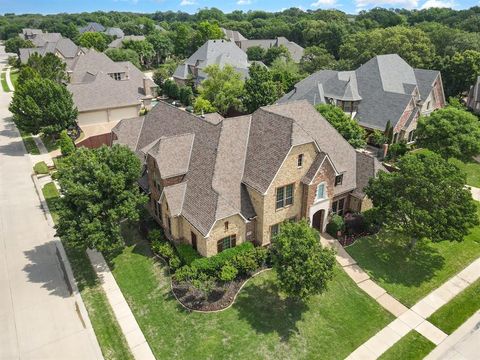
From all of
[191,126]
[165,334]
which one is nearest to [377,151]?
[191,126]

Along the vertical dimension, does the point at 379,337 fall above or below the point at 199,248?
below

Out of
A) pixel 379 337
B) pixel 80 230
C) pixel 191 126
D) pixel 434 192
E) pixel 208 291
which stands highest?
pixel 191 126

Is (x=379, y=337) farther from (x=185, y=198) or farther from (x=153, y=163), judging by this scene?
(x=153, y=163)

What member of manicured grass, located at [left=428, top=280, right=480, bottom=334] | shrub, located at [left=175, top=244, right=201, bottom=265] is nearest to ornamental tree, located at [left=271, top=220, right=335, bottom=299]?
shrub, located at [left=175, top=244, right=201, bottom=265]

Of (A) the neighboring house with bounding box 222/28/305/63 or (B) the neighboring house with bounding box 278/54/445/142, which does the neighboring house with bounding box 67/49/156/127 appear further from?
(A) the neighboring house with bounding box 222/28/305/63

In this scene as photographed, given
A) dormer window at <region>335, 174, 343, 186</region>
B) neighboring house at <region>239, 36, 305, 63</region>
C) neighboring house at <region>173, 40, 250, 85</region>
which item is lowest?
dormer window at <region>335, 174, 343, 186</region>

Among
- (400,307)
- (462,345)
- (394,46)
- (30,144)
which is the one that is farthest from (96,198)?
(394,46)

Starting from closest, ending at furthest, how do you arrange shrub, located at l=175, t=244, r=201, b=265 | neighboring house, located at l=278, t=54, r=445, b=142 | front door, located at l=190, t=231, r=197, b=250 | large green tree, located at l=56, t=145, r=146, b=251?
large green tree, located at l=56, t=145, r=146, b=251
shrub, located at l=175, t=244, r=201, b=265
front door, located at l=190, t=231, r=197, b=250
neighboring house, located at l=278, t=54, r=445, b=142

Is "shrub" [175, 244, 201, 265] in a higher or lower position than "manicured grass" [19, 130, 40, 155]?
lower

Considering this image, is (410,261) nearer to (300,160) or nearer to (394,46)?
(300,160)
